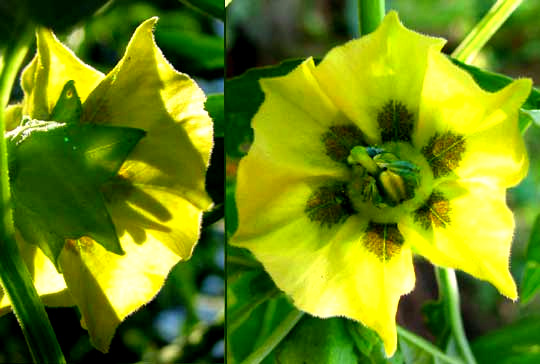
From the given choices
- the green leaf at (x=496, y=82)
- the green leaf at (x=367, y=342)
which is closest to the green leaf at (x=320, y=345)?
the green leaf at (x=367, y=342)

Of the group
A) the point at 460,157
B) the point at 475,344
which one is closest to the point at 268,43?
the point at 475,344

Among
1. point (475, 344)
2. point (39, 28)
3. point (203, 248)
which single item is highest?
point (39, 28)

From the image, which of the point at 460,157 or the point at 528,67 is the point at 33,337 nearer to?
the point at 460,157

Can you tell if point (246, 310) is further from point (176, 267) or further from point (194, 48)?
point (194, 48)

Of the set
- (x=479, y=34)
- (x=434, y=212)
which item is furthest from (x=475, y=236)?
(x=479, y=34)

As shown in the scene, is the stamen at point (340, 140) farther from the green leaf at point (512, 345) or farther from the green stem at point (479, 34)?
the green leaf at point (512, 345)
